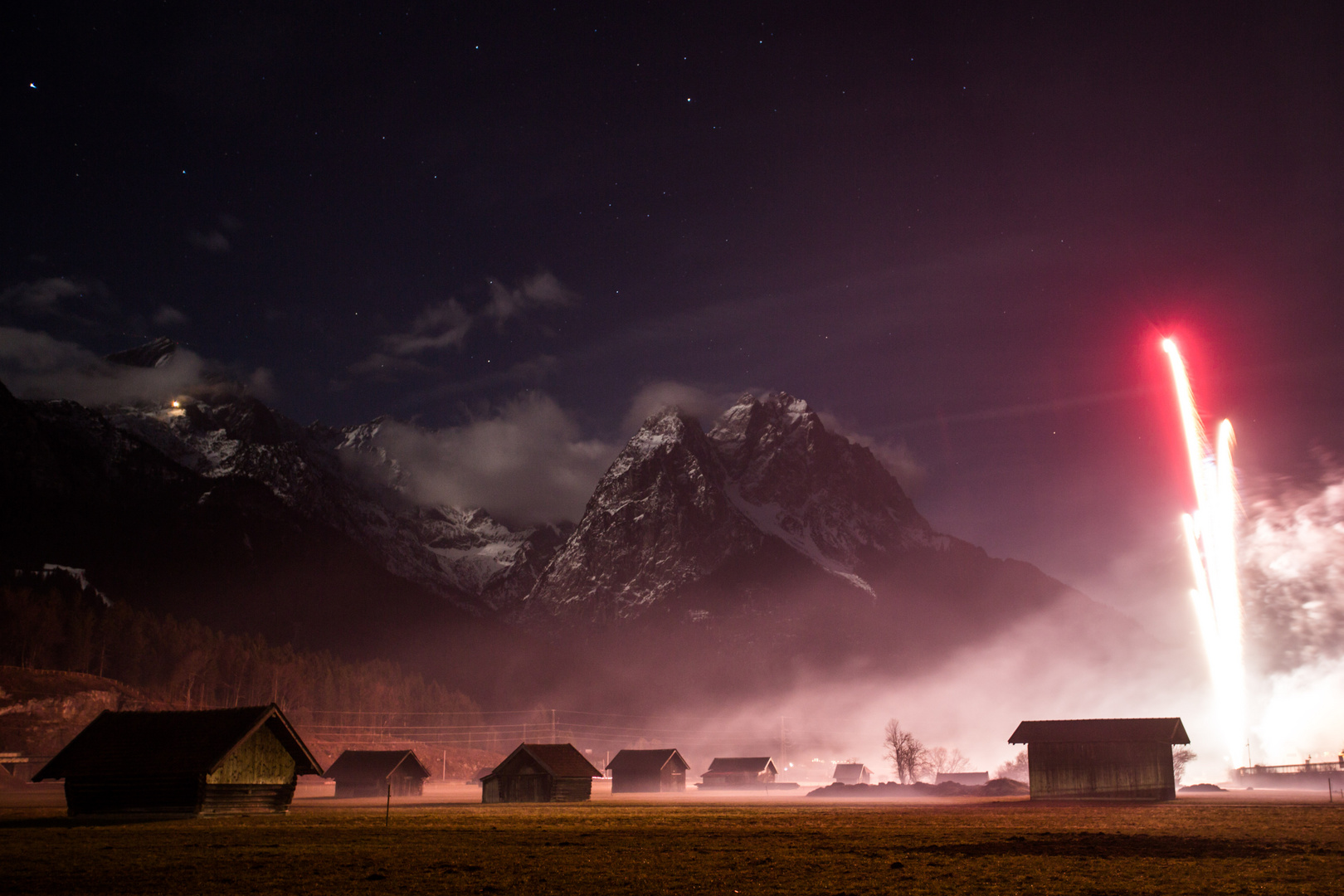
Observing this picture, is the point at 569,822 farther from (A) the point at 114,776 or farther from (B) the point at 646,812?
(A) the point at 114,776

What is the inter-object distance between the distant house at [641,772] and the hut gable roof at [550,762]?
99.9ft

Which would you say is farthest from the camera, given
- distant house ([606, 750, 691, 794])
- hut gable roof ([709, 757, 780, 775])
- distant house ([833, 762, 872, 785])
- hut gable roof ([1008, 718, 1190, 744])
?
distant house ([833, 762, 872, 785])

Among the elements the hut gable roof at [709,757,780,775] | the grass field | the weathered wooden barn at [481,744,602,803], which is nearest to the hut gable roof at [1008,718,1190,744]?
the grass field

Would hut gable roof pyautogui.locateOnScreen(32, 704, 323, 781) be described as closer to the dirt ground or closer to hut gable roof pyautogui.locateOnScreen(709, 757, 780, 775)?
the dirt ground

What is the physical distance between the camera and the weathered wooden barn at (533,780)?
3652 inches

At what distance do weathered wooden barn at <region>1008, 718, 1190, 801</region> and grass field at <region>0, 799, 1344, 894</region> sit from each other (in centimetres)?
2173

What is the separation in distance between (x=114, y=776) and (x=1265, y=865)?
186ft

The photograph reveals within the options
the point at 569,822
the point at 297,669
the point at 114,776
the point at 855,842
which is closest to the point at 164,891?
the point at 855,842

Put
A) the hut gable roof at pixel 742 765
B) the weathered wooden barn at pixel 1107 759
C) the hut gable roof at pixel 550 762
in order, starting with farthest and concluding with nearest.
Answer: the hut gable roof at pixel 742 765 → the hut gable roof at pixel 550 762 → the weathered wooden barn at pixel 1107 759

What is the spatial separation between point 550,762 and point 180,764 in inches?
1672

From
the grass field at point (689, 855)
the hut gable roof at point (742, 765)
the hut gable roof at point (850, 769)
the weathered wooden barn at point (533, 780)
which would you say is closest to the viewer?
the grass field at point (689, 855)

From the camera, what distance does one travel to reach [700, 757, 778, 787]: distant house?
6196 inches

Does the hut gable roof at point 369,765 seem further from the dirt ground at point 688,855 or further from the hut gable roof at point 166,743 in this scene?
the dirt ground at point 688,855

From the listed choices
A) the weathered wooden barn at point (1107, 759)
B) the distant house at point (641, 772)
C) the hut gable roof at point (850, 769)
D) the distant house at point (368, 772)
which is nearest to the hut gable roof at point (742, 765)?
the distant house at point (641, 772)
